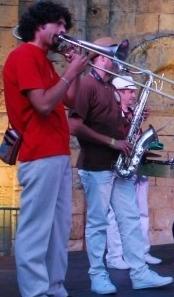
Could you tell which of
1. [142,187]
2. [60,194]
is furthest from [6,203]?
[60,194]

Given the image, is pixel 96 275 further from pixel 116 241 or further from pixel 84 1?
pixel 84 1

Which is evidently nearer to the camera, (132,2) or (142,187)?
(142,187)

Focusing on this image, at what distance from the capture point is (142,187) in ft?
28.1

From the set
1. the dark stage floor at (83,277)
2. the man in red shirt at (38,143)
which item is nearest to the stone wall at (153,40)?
the dark stage floor at (83,277)

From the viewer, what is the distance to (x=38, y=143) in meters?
5.60

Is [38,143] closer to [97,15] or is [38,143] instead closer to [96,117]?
[96,117]

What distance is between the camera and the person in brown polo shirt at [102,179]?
22.0ft

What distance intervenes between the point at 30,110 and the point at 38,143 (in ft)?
0.66

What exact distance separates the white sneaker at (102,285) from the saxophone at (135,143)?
730 mm

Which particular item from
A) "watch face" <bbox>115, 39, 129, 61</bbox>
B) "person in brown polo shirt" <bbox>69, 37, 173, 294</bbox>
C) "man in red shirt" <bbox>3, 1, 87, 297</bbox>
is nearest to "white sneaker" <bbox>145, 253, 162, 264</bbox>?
"person in brown polo shirt" <bbox>69, 37, 173, 294</bbox>

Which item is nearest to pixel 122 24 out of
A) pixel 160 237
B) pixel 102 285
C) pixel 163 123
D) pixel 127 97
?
pixel 163 123

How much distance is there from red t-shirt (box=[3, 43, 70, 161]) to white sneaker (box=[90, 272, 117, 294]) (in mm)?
1391

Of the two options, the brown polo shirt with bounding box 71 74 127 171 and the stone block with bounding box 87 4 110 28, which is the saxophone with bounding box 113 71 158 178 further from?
the stone block with bounding box 87 4 110 28

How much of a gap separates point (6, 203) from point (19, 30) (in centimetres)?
391
